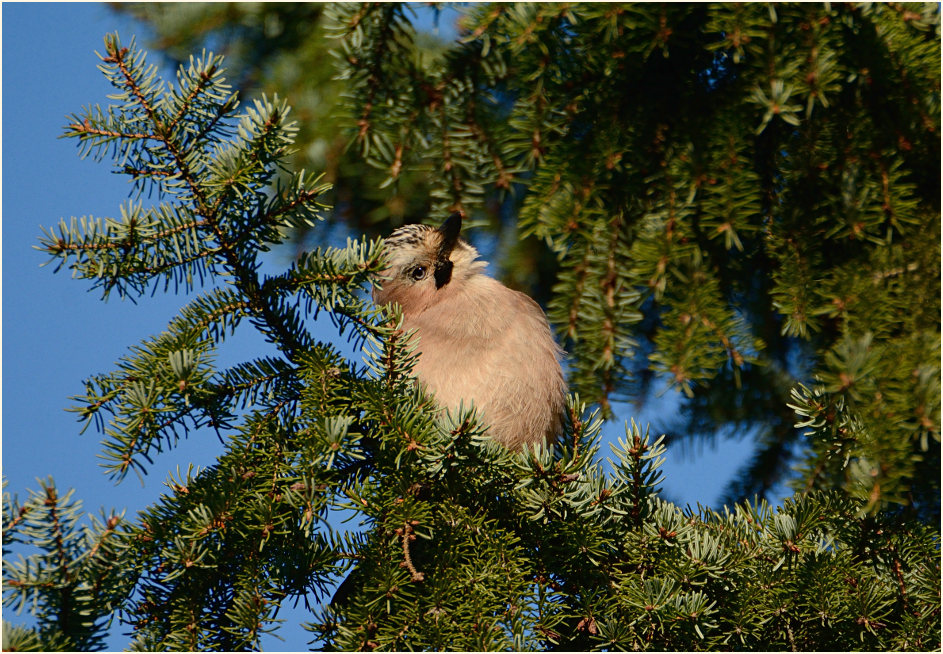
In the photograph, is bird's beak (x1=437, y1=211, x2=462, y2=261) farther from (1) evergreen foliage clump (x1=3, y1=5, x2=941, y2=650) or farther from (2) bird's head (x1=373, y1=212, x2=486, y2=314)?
(1) evergreen foliage clump (x1=3, y1=5, x2=941, y2=650)

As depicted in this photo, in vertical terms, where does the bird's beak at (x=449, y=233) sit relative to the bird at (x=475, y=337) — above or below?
above

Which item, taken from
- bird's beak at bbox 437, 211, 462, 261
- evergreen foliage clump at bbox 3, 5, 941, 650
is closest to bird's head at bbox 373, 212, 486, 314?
bird's beak at bbox 437, 211, 462, 261

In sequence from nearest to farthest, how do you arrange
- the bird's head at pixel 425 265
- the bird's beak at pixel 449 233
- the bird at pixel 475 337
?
the bird at pixel 475 337
the bird's beak at pixel 449 233
the bird's head at pixel 425 265

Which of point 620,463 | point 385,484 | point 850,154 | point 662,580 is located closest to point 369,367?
point 385,484

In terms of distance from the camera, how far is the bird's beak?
104 inches

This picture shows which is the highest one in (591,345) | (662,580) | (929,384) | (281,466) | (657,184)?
(657,184)

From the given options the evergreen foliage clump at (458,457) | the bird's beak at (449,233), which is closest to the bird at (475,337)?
the bird's beak at (449,233)

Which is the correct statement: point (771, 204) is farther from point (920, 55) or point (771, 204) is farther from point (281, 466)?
point (281, 466)

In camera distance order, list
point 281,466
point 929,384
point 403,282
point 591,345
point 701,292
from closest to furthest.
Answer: point 281,466
point 929,384
point 701,292
point 591,345
point 403,282

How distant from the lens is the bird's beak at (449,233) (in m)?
2.65

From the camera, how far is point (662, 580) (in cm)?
170

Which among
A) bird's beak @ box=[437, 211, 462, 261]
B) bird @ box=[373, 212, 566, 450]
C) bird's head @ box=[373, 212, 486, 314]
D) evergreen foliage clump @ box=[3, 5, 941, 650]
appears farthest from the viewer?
bird's head @ box=[373, 212, 486, 314]

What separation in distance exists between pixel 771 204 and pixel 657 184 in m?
0.37

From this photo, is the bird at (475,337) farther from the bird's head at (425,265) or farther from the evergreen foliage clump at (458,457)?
the evergreen foliage clump at (458,457)
